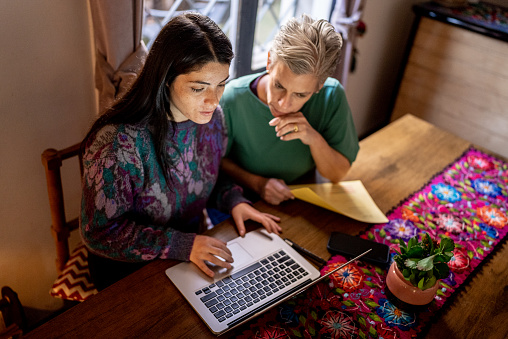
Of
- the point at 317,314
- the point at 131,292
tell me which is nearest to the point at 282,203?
the point at 317,314

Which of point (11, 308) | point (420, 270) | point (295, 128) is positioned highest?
point (295, 128)

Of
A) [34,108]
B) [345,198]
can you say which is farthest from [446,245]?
[34,108]

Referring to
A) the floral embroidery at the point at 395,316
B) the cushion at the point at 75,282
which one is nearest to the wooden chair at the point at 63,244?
the cushion at the point at 75,282

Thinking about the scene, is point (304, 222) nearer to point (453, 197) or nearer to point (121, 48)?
point (453, 197)

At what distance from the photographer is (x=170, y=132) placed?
117 centimetres

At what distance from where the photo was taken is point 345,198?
1.43m

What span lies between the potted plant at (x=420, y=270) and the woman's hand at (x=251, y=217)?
36 centimetres

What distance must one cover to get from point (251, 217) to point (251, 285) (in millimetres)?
262

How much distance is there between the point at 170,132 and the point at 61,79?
46cm

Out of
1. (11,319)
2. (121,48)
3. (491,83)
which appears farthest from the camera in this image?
(491,83)

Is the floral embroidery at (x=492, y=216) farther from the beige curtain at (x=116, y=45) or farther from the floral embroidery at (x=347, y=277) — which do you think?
the beige curtain at (x=116, y=45)

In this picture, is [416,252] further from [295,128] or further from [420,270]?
[295,128]

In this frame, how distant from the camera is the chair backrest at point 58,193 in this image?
4.06ft

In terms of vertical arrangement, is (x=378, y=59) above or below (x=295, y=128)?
below
